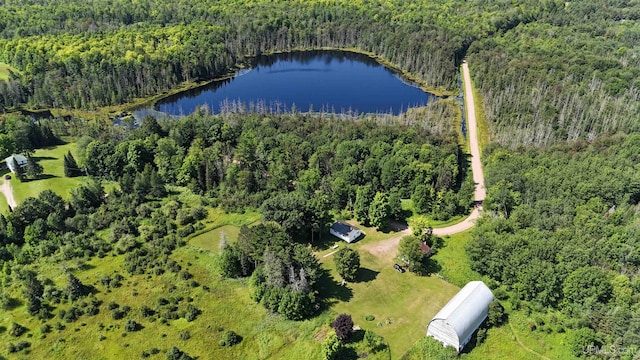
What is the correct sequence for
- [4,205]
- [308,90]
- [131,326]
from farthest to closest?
1. [308,90]
2. [4,205]
3. [131,326]

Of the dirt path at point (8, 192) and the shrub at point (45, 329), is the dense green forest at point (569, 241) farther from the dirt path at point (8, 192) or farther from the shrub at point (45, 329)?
the dirt path at point (8, 192)

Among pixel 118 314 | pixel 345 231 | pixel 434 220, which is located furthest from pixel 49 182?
pixel 434 220

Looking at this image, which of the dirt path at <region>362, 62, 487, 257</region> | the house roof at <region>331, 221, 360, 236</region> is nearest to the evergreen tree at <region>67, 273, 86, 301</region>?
the house roof at <region>331, 221, 360, 236</region>

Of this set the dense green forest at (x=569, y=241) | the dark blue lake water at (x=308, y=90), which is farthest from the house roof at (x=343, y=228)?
the dark blue lake water at (x=308, y=90)

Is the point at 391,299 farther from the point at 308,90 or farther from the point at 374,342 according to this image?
the point at 308,90

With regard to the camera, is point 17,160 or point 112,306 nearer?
point 112,306

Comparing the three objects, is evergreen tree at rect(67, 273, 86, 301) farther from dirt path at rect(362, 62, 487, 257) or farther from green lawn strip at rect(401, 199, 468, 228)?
green lawn strip at rect(401, 199, 468, 228)
